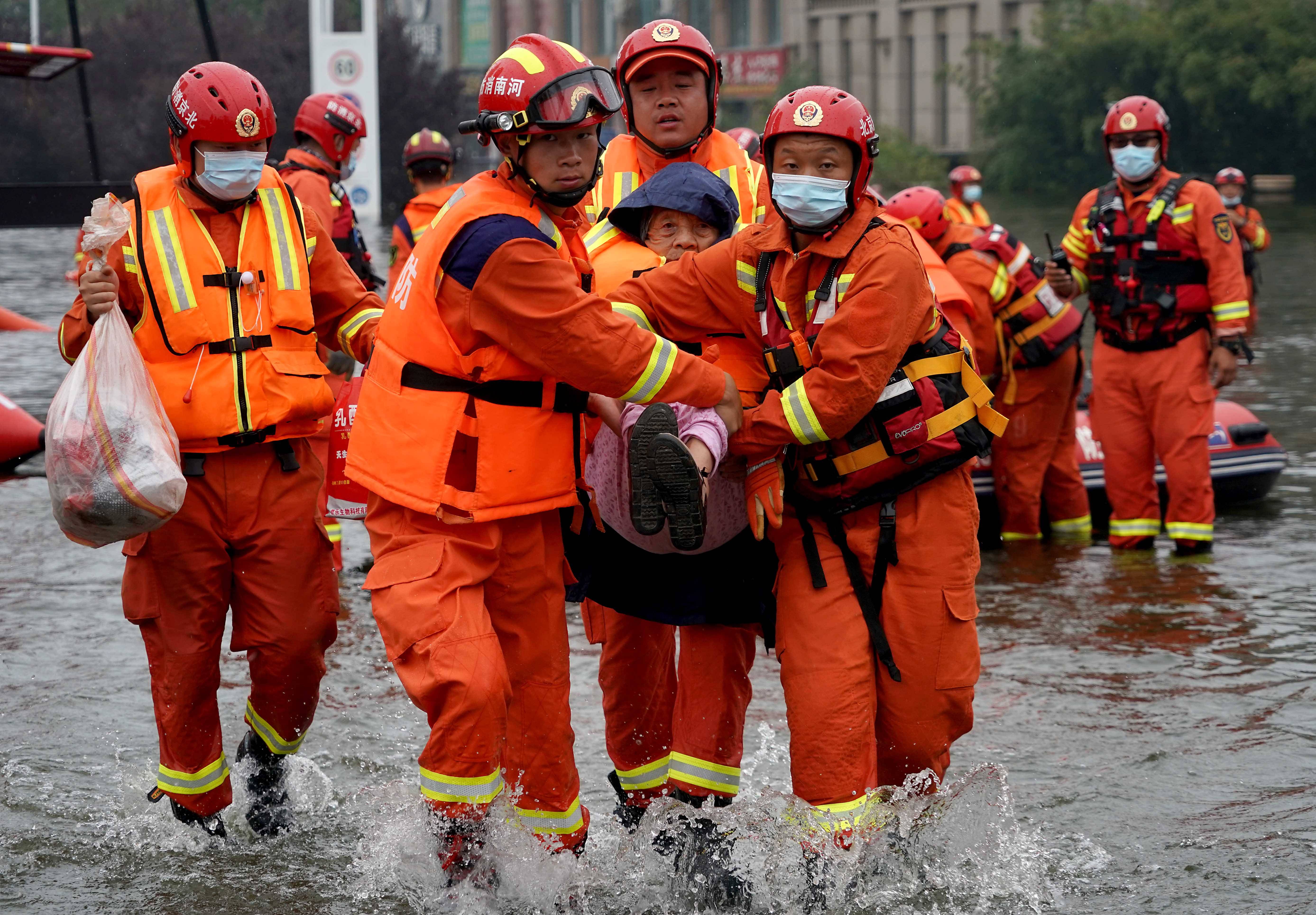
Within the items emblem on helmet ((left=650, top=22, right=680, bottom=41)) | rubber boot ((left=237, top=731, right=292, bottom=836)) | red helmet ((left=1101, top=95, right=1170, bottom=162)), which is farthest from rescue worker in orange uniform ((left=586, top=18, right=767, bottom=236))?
red helmet ((left=1101, top=95, right=1170, bottom=162))

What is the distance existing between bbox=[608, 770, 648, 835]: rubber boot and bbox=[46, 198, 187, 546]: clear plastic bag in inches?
62.5

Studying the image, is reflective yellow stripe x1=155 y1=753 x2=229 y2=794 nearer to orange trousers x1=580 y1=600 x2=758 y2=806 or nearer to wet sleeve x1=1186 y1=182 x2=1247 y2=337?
orange trousers x1=580 y1=600 x2=758 y2=806

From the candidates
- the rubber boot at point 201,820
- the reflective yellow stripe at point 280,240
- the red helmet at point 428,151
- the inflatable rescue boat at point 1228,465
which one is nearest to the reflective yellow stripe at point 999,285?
the inflatable rescue boat at point 1228,465

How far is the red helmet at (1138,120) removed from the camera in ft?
28.7

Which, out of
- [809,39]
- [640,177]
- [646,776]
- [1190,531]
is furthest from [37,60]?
[809,39]

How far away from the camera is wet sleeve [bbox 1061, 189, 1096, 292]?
9.08m

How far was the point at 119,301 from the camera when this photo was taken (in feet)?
15.7

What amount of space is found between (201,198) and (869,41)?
58.1 meters

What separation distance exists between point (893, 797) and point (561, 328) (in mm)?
1684

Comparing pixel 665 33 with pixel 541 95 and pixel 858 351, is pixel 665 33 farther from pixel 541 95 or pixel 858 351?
pixel 858 351

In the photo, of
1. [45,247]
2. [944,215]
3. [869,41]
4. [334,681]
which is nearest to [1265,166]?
[869,41]

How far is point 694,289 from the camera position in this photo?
4.53 meters

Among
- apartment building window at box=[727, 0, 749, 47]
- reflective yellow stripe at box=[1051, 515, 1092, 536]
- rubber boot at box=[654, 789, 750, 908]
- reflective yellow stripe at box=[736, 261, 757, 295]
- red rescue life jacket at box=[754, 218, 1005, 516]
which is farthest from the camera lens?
apartment building window at box=[727, 0, 749, 47]

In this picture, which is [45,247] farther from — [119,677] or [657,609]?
[657,609]
